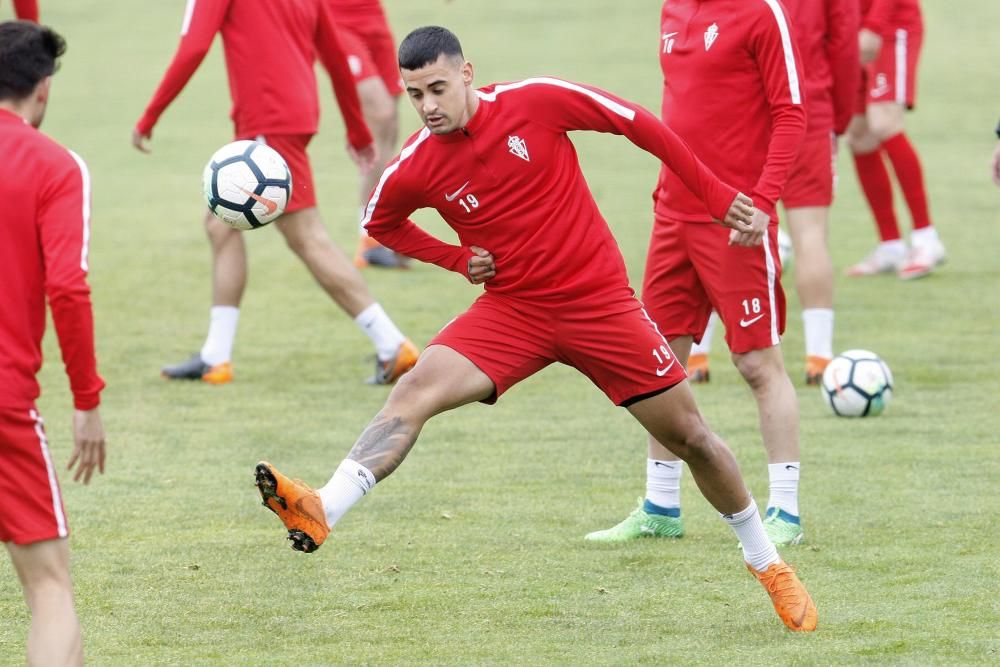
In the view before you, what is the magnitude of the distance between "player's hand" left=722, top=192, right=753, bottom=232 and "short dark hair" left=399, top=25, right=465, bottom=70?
1.06m

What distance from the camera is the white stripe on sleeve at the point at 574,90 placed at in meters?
5.62

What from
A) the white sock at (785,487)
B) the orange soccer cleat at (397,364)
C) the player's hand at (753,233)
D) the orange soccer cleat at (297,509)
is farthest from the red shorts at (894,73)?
the orange soccer cleat at (297,509)

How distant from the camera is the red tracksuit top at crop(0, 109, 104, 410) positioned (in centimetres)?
434

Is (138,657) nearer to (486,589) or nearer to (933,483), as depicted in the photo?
(486,589)

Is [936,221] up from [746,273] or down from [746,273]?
down

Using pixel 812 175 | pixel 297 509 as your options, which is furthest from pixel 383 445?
pixel 812 175

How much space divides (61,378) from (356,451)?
5.11 m

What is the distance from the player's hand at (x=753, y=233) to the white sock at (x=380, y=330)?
3.96 meters

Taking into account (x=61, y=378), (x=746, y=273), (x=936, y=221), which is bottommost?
(x=936, y=221)

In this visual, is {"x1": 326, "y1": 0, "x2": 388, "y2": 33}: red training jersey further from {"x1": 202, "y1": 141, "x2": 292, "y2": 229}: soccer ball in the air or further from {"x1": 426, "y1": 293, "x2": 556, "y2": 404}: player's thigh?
{"x1": 426, "y1": 293, "x2": 556, "y2": 404}: player's thigh

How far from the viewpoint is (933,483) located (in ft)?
24.5

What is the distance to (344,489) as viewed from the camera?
5.32 m

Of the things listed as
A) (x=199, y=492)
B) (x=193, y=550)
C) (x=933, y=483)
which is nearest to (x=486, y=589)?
(x=193, y=550)

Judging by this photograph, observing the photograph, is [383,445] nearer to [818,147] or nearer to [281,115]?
[818,147]
